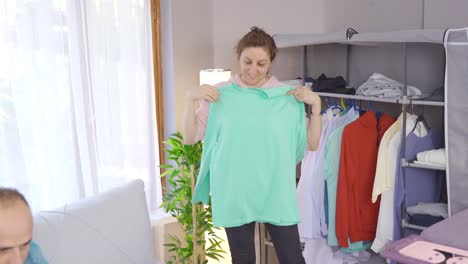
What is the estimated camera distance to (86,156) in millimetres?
3322

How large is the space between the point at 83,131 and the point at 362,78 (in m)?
1.81

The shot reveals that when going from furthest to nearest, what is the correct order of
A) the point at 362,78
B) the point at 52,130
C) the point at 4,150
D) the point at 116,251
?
1. the point at 362,78
2. the point at 52,130
3. the point at 4,150
4. the point at 116,251

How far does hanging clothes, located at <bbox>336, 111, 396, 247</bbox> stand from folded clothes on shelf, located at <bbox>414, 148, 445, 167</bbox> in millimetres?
292

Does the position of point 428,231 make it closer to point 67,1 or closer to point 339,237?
point 339,237

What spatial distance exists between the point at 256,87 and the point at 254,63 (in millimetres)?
131

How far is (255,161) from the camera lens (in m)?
2.25

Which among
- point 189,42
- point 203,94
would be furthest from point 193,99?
point 189,42

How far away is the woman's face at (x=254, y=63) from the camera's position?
225 cm

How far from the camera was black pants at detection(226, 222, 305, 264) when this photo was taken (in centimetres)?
229

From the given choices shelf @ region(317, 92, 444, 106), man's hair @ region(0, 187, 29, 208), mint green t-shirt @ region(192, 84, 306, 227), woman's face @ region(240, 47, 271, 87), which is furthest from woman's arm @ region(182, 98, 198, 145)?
shelf @ region(317, 92, 444, 106)

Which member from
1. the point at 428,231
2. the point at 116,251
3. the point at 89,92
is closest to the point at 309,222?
the point at 428,231

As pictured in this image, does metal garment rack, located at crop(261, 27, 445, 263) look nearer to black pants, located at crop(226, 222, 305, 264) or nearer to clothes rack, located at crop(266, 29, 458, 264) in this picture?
clothes rack, located at crop(266, 29, 458, 264)

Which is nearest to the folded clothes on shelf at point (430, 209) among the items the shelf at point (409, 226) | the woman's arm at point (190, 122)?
the shelf at point (409, 226)

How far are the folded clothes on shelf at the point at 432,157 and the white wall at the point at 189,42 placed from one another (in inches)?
68.1
